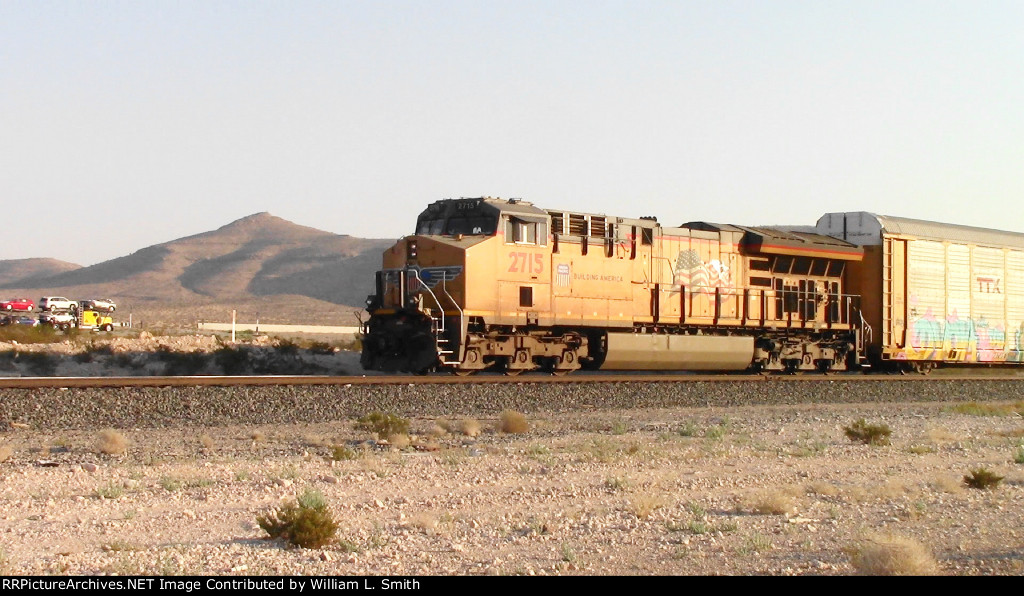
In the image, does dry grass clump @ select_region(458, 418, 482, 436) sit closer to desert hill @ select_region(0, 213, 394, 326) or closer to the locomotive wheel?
the locomotive wheel

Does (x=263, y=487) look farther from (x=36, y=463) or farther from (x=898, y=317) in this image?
(x=898, y=317)

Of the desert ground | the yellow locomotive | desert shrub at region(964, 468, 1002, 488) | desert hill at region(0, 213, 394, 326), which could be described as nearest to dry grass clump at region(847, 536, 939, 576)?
the desert ground

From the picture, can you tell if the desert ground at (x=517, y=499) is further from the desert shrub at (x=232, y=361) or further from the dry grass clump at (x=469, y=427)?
the desert shrub at (x=232, y=361)

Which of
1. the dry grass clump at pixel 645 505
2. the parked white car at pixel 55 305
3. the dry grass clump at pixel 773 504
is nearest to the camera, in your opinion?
the dry grass clump at pixel 645 505

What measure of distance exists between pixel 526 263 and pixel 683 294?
14.0 feet

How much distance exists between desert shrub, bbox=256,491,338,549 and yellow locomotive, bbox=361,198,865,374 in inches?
458

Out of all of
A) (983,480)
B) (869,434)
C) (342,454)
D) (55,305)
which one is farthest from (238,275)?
(983,480)

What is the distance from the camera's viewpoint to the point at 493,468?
38.3 feet

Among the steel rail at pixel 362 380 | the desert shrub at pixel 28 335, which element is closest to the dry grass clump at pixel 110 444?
the steel rail at pixel 362 380

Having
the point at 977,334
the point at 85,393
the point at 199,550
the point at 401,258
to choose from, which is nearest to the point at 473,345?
the point at 401,258

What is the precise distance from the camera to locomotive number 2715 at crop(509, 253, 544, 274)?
67.3ft

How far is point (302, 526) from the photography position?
300 inches

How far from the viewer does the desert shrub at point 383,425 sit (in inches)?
562

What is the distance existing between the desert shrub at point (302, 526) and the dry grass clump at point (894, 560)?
367 cm
